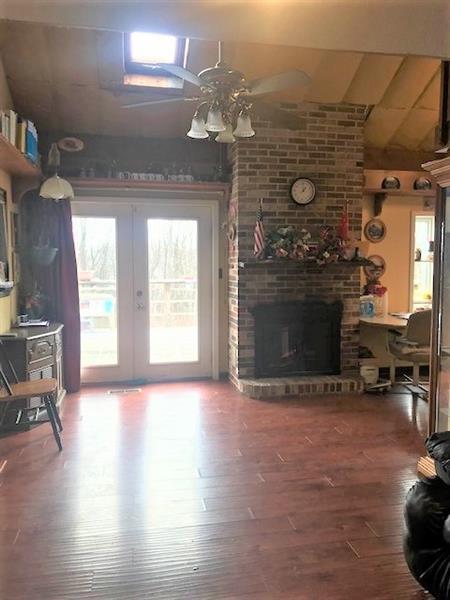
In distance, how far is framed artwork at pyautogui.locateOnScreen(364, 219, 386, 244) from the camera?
232 inches

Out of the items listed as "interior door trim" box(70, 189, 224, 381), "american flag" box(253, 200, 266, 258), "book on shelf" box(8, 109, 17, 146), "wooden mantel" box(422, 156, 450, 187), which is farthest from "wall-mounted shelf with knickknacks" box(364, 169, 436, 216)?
"book on shelf" box(8, 109, 17, 146)

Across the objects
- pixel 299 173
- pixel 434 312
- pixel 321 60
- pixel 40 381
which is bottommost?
pixel 40 381

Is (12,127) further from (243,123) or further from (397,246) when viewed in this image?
(397,246)

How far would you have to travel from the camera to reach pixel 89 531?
2537 millimetres

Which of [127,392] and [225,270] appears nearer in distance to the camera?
[127,392]

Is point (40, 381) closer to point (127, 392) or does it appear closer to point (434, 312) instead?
point (127, 392)

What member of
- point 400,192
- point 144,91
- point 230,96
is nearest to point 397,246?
point 400,192

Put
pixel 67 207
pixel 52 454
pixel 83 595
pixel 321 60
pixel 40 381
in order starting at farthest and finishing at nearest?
1. pixel 67 207
2. pixel 321 60
3. pixel 40 381
4. pixel 52 454
5. pixel 83 595

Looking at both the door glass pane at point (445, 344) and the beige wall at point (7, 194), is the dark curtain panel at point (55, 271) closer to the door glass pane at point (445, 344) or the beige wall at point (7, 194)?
the beige wall at point (7, 194)

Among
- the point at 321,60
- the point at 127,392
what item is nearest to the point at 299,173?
the point at 321,60

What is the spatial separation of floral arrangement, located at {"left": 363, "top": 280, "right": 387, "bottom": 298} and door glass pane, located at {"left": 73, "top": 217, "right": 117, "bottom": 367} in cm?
292

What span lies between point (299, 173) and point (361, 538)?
12.0 feet

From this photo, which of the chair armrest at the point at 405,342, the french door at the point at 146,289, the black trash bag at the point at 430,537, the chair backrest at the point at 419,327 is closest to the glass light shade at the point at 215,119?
the french door at the point at 146,289

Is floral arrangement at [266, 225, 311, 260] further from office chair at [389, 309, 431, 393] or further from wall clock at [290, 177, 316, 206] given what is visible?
office chair at [389, 309, 431, 393]
